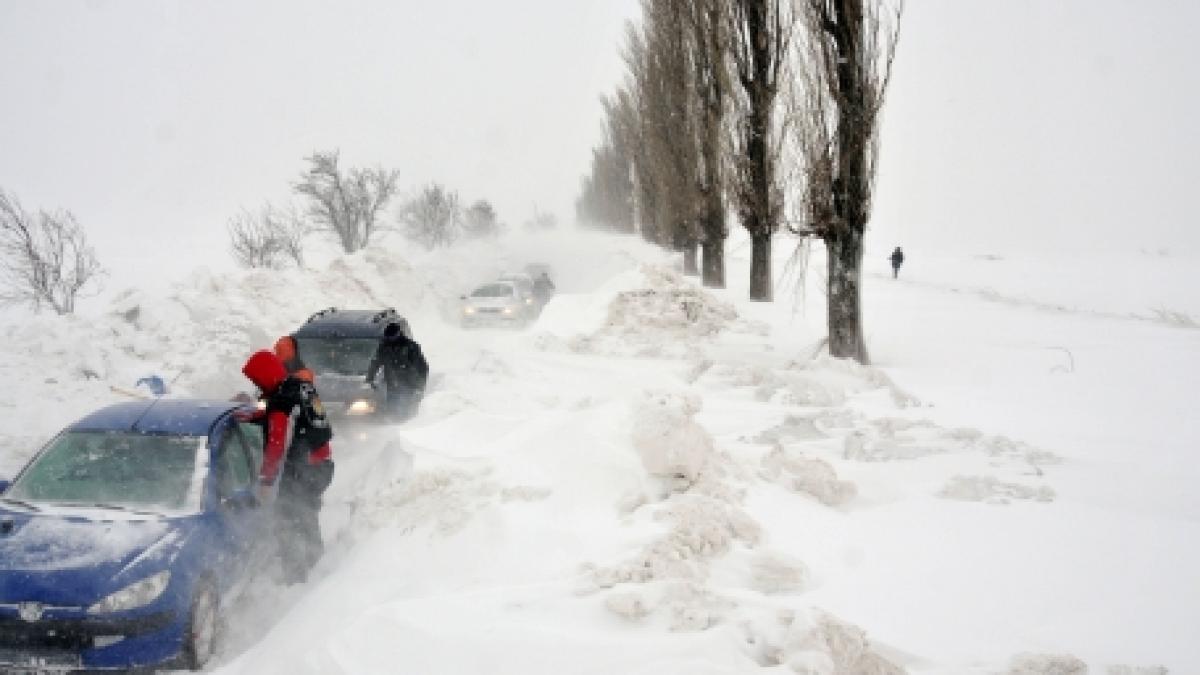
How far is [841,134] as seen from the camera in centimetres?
1143

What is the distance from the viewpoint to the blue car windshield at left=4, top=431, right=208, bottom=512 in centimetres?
517

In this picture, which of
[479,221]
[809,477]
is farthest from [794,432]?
[479,221]

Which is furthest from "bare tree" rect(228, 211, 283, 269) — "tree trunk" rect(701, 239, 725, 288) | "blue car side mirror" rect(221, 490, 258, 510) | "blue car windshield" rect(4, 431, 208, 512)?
"blue car side mirror" rect(221, 490, 258, 510)

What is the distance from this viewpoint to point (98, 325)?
43.6 ft

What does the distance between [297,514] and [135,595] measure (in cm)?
177

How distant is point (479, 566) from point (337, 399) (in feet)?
16.2

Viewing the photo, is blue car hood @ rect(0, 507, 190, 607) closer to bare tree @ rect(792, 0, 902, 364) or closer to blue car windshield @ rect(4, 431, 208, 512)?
blue car windshield @ rect(4, 431, 208, 512)

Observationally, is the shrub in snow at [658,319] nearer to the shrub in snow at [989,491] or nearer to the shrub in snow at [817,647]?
the shrub in snow at [989,491]

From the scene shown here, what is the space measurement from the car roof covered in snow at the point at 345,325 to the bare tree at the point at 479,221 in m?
60.2

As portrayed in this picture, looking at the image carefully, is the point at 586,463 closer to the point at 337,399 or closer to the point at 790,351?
the point at 337,399

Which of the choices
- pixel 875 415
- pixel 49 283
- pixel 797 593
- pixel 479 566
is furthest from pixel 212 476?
pixel 49 283

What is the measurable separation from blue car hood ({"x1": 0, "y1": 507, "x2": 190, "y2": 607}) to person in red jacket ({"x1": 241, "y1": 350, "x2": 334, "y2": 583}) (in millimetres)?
1240

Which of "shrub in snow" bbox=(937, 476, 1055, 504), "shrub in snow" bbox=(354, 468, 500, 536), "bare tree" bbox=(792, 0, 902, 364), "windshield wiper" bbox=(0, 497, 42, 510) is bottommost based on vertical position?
"shrub in snow" bbox=(354, 468, 500, 536)

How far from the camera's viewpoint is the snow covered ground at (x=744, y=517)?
3979 millimetres
